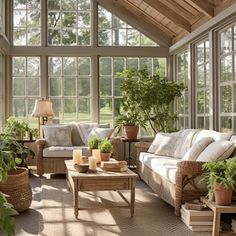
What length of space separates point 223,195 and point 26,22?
6.06 meters

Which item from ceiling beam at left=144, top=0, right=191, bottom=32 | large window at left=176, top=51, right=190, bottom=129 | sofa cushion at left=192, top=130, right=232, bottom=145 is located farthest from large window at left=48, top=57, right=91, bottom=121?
sofa cushion at left=192, top=130, right=232, bottom=145

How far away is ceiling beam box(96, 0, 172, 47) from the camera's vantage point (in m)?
8.33

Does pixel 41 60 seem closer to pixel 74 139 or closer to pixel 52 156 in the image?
pixel 74 139

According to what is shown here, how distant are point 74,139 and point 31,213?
10.8 feet

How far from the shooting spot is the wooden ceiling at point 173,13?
589cm

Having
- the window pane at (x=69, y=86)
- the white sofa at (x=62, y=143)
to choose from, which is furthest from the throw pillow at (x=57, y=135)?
the window pane at (x=69, y=86)

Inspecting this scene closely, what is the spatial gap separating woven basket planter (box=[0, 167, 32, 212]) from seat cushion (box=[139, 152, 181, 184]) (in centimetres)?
150

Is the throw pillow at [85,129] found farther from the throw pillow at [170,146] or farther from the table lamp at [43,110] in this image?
the throw pillow at [170,146]

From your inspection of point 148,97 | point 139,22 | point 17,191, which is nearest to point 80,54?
point 139,22

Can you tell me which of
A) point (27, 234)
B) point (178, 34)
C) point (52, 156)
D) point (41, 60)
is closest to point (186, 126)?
point (178, 34)

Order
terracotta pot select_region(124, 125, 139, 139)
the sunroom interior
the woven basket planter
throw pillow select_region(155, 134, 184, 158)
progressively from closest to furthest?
the woven basket planter → throw pillow select_region(155, 134, 184, 158) → terracotta pot select_region(124, 125, 139, 139) → the sunroom interior

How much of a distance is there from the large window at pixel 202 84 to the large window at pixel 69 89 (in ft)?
7.80

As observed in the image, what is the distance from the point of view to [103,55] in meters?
8.34

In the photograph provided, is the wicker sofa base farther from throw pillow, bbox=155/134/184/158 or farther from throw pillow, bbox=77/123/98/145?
throw pillow, bbox=77/123/98/145
